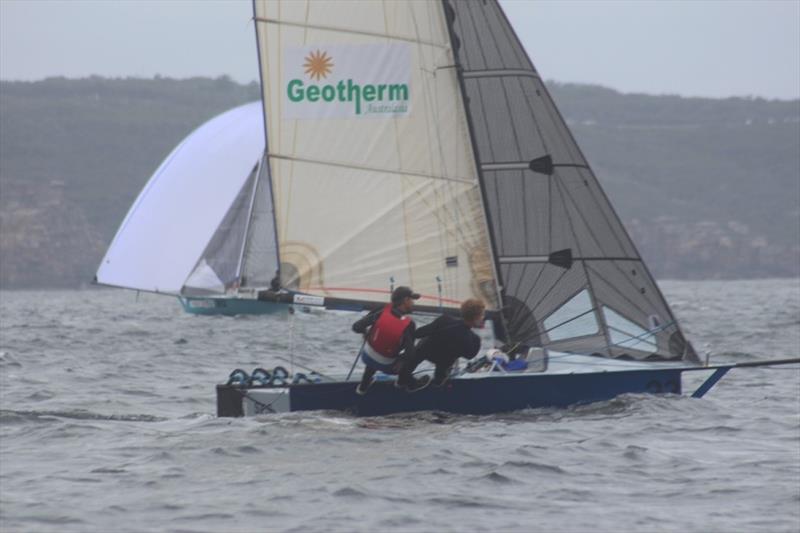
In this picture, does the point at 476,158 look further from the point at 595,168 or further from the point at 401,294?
the point at 595,168

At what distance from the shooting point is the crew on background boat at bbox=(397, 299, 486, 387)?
38.3 feet


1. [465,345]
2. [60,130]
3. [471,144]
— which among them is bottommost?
[465,345]

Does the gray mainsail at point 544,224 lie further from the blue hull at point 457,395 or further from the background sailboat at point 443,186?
the blue hull at point 457,395

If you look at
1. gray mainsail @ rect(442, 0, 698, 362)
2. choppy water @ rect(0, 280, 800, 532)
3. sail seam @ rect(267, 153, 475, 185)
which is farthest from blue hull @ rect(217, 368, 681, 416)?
sail seam @ rect(267, 153, 475, 185)

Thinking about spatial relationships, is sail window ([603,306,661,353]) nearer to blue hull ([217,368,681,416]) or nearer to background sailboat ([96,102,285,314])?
blue hull ([217,368,681,416])

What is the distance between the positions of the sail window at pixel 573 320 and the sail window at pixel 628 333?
122 mm

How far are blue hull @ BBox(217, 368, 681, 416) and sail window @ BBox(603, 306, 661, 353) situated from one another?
648 mm

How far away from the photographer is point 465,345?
11641 mm

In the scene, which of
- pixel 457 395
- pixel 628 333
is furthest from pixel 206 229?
pixel 457 395

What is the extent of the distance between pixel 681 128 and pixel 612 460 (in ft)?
479

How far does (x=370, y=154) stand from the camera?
12.8 metres

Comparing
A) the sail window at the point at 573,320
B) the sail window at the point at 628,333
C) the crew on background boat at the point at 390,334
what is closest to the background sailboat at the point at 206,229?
the sail window at the point at 573,320

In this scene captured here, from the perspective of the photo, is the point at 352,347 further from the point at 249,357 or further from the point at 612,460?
the point at 612,460

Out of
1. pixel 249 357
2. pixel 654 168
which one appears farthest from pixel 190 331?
pixel 654 168
